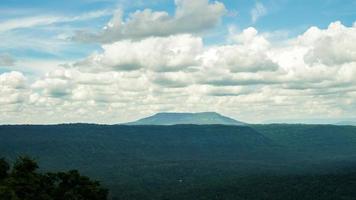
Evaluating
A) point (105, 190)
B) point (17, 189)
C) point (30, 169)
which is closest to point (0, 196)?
point (17, 189)

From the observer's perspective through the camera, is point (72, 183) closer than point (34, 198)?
No

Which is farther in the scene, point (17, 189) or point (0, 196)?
point (17, 189)

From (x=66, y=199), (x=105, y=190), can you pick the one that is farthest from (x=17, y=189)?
(x=105, y=190)

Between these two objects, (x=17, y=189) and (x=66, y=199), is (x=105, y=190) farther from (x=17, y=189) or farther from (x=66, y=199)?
(x=17, y=189)

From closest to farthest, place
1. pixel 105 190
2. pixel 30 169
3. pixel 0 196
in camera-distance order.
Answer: pixel 0 196
pixel 30 169
pixel 105 190

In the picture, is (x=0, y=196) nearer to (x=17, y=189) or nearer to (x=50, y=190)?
(x=17, y=189)

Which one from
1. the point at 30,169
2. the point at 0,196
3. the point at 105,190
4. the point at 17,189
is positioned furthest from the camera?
the point at 105,190
